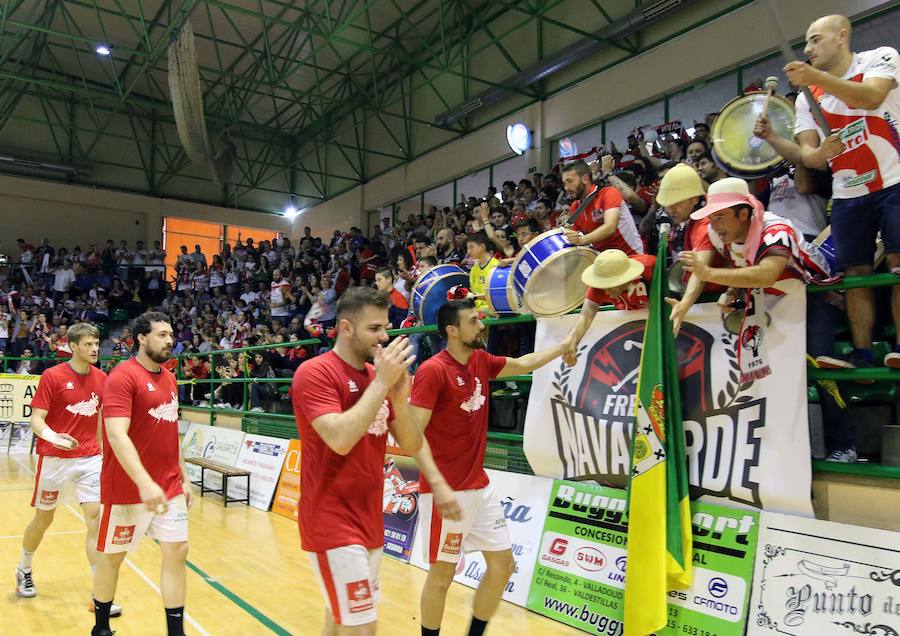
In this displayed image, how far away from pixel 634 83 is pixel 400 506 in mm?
11091

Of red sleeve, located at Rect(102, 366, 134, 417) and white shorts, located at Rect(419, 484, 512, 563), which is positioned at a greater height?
red sleeve, located at Rect(102, 366, 134, 417)

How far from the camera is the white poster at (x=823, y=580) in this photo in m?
3.30

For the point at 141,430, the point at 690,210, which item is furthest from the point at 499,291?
the point at 141,430

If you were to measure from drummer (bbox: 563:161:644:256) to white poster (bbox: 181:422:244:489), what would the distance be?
7670 millimetres


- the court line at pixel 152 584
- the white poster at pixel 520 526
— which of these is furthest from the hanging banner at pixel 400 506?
the court line at pixel 152 584

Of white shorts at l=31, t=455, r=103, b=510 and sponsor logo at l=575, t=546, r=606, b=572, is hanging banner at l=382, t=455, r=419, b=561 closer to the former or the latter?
sponsor logo at l=575, t=546, r=606, b=572

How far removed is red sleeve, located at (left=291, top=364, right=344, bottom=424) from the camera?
2.69 meters

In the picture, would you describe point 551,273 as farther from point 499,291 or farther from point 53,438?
point 53,438

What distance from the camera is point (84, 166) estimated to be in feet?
85.0

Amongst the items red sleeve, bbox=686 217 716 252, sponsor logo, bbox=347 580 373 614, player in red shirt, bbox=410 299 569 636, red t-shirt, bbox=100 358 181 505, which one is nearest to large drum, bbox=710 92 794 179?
red sleeve, bbox=686 217 716 252

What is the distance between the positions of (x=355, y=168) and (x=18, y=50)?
11.7 metres

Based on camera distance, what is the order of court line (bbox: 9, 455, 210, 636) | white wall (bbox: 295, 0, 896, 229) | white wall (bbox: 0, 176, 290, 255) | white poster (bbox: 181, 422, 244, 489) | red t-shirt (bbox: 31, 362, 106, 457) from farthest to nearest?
white wall (bbox: 0, 176, 290, 255), white wall (bbox: 295, 0, 896, 229), white poster (bbox: 181, 422, 244, 489), red t-shirt (bbox: 31, 362, 106, 457), court line (bbox: 9, 455, 210, 636)

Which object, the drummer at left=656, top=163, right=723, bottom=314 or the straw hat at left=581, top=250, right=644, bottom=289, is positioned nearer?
the drummer at left=656, top=163, right=723, bottom=314

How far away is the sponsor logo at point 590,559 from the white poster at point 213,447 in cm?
744
